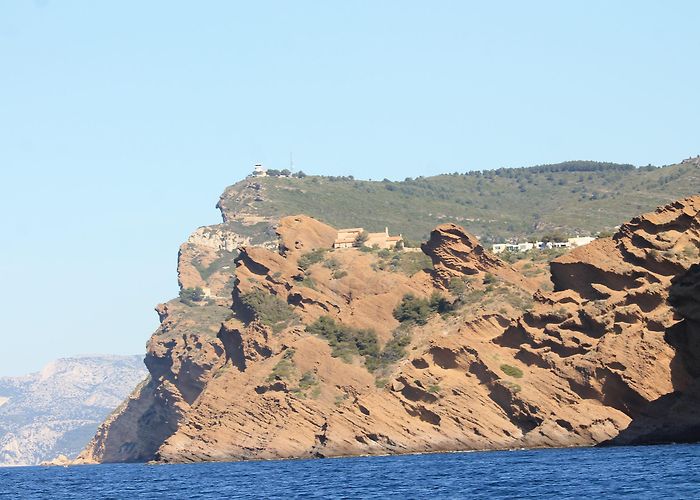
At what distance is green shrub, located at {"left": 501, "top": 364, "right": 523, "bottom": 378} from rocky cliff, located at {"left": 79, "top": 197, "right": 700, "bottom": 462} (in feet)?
0.39

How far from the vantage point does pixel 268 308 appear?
5965 inches

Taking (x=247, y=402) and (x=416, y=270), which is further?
(x=416, y=270)

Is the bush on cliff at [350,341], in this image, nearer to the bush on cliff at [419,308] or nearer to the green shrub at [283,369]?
the bush on cliff at [419,308]

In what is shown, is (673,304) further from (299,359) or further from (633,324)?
(299,359)

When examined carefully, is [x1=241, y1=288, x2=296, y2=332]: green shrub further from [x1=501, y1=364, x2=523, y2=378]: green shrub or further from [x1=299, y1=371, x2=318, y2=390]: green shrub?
[x1=501, y1=364, x2=523, y2=378]: green shrub

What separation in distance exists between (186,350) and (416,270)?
40.7 meters

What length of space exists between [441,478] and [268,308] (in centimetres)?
6514

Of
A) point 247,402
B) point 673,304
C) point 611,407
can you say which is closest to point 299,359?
point 247,402

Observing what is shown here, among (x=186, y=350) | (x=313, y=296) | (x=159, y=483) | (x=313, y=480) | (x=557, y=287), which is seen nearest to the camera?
(x=313, y=480)

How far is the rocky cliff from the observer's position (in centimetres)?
10756

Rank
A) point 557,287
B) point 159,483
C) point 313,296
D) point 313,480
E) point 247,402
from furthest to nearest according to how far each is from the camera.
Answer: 1. point 313,296
2. point 247,402
3. point 557,287
4. point 159,483
5. point 313,480

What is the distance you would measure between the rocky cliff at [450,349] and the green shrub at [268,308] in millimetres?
159

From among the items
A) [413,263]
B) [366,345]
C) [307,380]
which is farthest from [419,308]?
[307,380]

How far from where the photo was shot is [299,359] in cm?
14225
